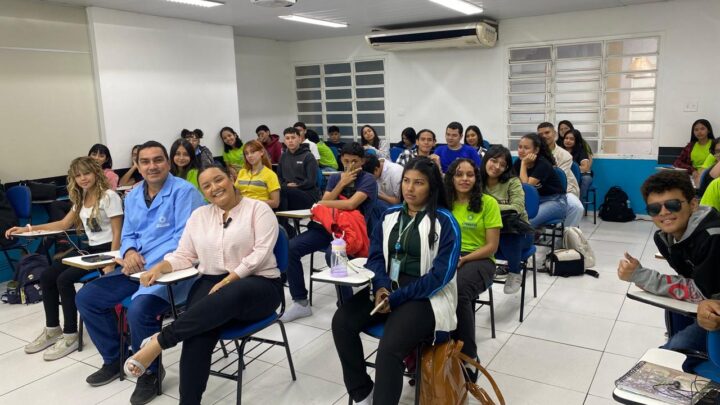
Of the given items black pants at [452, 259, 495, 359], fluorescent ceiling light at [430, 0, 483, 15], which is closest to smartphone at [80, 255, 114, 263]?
black pants at [452, 259, 495, 359]

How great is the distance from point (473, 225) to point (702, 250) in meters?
1.31

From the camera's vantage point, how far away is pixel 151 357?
7.86ft

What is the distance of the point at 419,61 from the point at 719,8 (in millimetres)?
4133

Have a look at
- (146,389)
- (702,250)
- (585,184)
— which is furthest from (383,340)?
(585,184)

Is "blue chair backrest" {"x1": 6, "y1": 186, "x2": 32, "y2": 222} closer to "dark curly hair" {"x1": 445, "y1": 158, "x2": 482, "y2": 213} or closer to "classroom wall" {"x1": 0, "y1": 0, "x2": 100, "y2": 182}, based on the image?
"classroom wall" {"x1": 0, "y1": 0, "x2": 100, "y2": 182}

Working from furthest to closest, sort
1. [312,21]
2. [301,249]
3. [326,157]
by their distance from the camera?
[326,157] < [312,21] < [301,249]

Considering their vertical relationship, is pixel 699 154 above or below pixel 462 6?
below

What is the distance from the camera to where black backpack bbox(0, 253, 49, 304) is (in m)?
4.46

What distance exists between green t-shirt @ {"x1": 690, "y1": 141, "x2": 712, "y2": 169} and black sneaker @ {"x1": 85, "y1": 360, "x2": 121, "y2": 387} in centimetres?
678

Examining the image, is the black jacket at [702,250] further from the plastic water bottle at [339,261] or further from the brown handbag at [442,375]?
the plastic water bottle at [339,261]

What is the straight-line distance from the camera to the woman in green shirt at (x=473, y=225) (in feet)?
9.55

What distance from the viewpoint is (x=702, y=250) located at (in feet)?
6.31

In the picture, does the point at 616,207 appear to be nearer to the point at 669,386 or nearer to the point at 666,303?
the point at 666,303

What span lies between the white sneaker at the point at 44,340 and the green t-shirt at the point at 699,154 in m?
7.15
